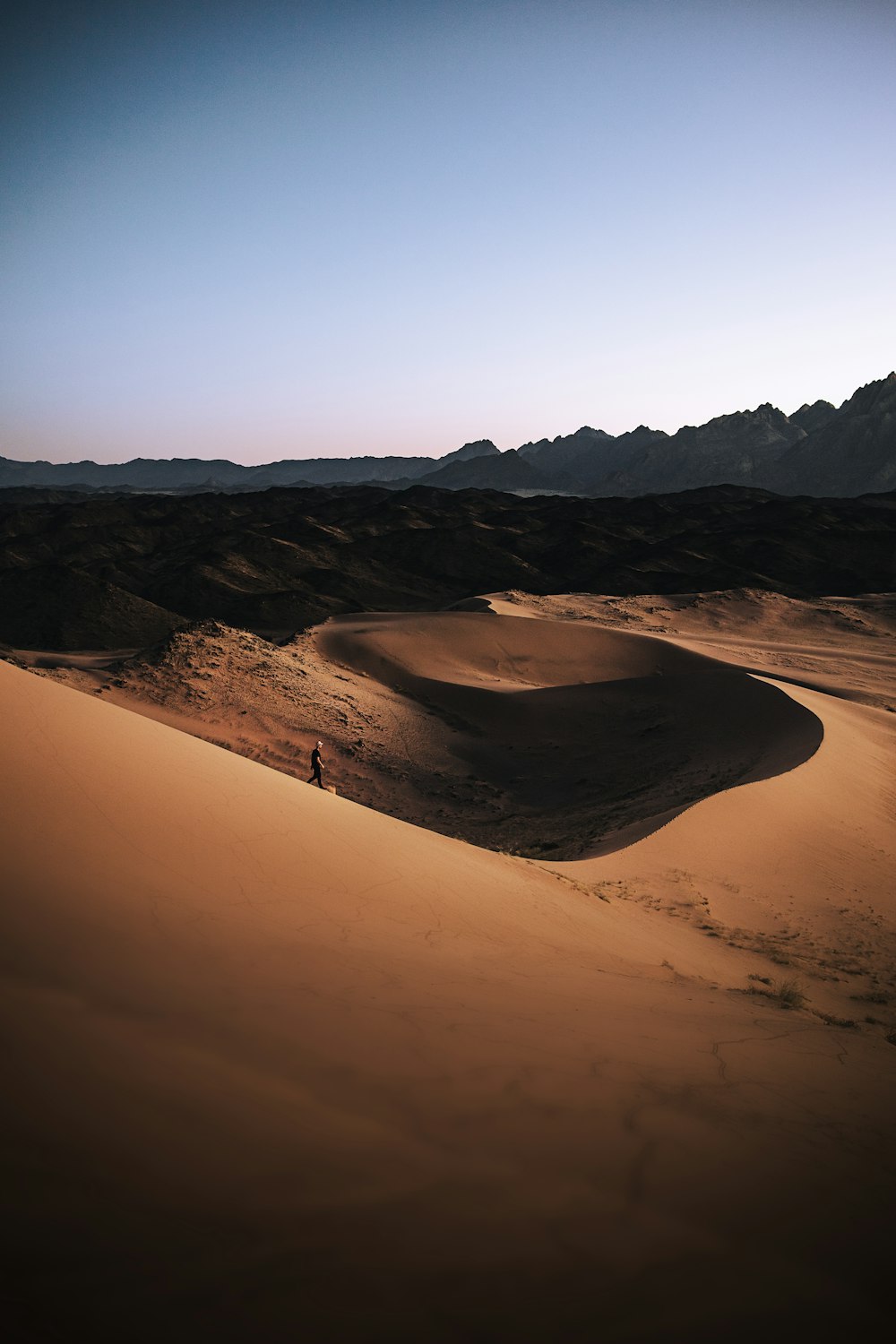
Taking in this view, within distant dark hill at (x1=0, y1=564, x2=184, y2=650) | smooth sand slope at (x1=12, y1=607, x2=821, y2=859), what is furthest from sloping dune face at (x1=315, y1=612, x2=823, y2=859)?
distant dark hill at (x1=0, y1=564, x2=184, y2=650)

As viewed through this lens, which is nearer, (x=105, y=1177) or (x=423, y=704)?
(x=105, y=1177)

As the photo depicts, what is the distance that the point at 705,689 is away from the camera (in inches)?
795

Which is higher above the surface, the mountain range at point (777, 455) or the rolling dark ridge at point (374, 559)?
the mountain range at point (777, 455)

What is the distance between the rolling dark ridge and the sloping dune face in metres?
17.4

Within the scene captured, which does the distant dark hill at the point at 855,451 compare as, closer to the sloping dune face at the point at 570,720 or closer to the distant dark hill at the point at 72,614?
the sloping dune face at the point at 570,720

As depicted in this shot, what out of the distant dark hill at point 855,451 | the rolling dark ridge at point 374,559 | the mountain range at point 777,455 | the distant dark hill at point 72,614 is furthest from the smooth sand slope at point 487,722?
the distant dark hill at point 855,451

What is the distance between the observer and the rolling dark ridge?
133ft

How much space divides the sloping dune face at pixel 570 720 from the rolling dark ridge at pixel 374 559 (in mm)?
17382

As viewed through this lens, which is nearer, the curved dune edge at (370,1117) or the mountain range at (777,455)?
the curved dune edge at (370,1117)

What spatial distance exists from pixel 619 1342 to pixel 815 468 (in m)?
155

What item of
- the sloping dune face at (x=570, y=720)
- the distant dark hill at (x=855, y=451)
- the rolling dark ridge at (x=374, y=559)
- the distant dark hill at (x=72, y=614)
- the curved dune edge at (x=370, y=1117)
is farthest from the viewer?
the distant dark hill at (x=855, y=451)

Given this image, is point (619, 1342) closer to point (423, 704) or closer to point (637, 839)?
point (637, 839)

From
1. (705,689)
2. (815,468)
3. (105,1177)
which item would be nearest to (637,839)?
(105,1177)

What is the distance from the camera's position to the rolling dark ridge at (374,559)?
40.7 meters
